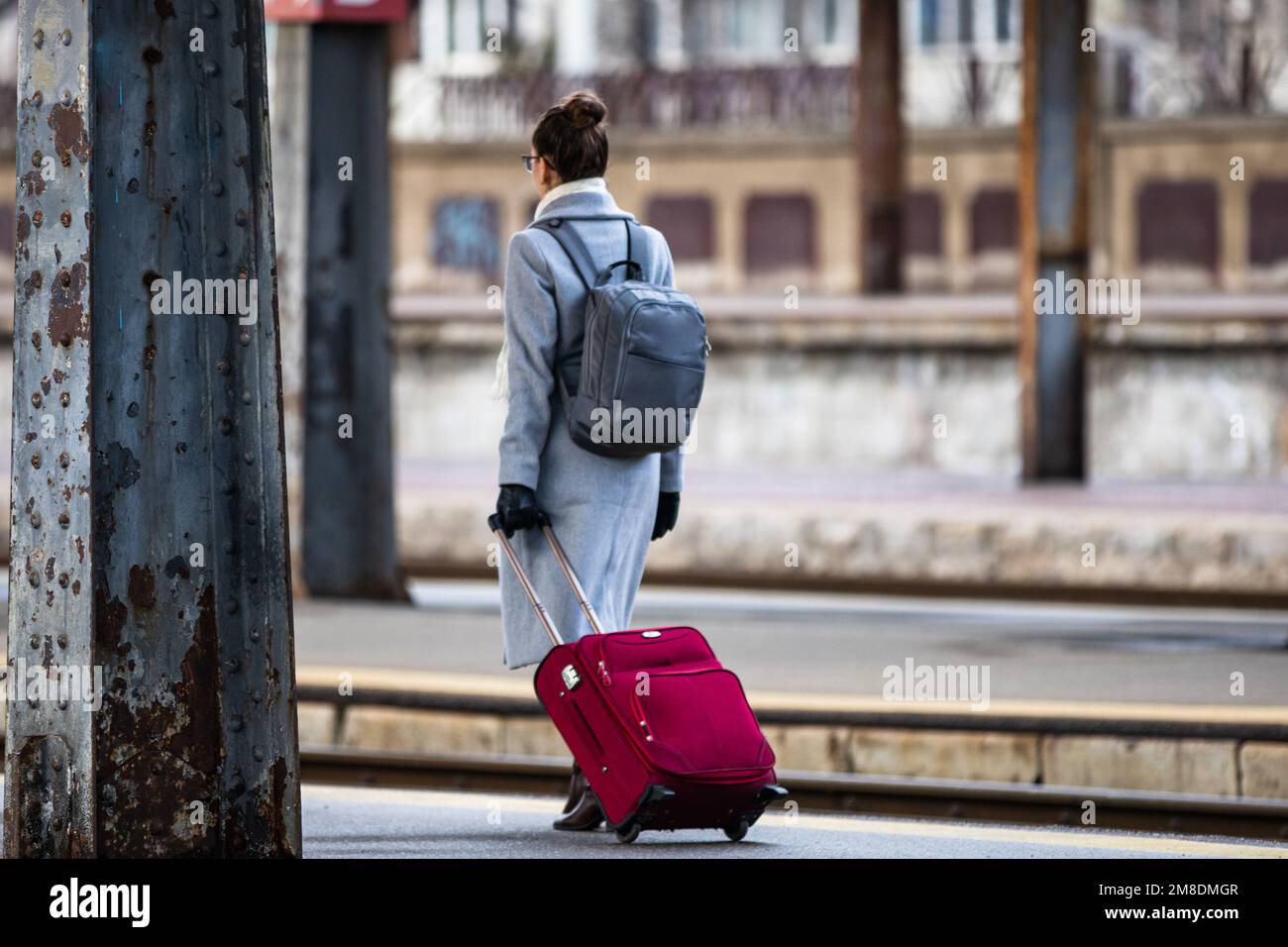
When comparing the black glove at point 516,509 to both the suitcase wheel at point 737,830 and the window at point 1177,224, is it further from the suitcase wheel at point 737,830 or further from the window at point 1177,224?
the window at point 1177,224

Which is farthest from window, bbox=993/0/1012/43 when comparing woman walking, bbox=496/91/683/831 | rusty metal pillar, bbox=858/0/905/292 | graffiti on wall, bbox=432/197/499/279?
woman walking, bbox=496/91/683/831

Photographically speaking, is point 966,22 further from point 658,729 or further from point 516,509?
point 658,729

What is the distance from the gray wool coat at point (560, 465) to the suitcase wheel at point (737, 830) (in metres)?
0.63

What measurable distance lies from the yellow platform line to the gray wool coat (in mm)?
818

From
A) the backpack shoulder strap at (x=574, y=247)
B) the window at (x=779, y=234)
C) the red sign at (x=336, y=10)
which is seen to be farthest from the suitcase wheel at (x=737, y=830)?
the window at (x=779, y=234)

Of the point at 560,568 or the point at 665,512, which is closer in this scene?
the point at 560,568

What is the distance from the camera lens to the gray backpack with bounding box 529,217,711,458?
6.15 meters

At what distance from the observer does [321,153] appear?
11.9 meters

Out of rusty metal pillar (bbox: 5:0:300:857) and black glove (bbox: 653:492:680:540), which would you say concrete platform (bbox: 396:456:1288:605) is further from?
rusty metal pillar (bbox: 5:0:300:857)

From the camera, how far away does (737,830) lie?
6363mm

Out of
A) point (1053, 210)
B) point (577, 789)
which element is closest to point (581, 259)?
point (577, 789)

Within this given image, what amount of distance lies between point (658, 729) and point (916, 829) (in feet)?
4.00
